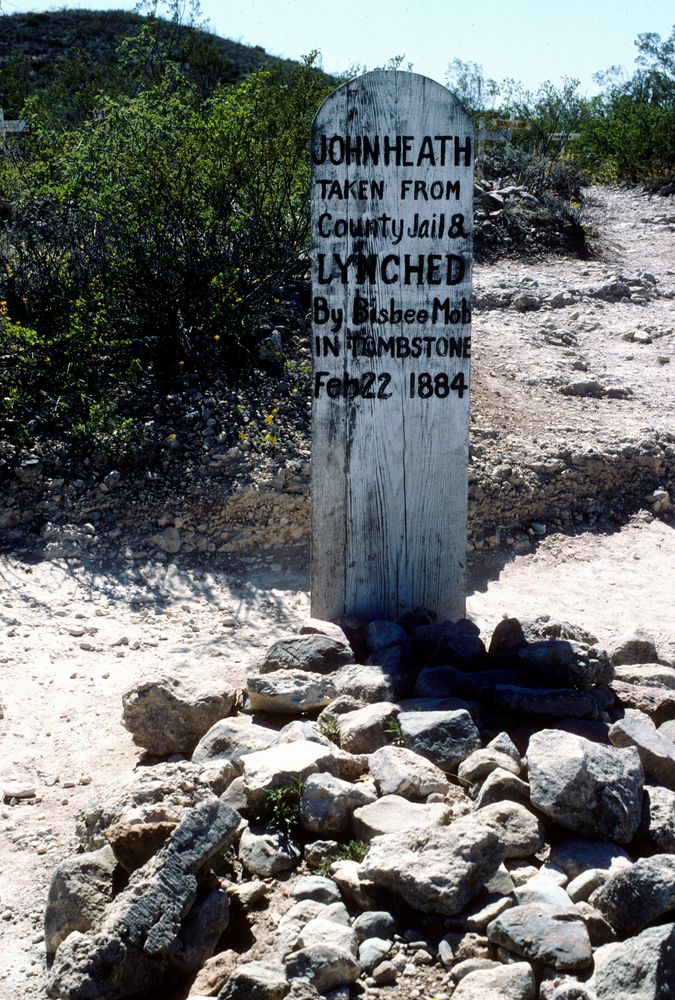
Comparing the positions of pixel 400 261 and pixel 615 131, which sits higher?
pixel 615 131

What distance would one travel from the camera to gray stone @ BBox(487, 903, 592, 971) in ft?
6.84

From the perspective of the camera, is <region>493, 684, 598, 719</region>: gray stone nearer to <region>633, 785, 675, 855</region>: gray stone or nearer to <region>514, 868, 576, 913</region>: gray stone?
<region>633, 785, 675, 855</region>: gray stone

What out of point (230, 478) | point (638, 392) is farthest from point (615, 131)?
point (230, 478)

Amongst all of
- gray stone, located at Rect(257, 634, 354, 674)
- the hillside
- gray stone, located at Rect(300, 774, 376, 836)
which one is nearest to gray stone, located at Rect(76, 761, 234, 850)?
gray stone, located at Rect(300, 774, 376, 836)

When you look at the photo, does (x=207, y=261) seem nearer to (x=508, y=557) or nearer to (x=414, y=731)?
(x=508, y=557)

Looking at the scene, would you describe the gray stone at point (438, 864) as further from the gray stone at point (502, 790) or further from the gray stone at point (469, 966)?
the gray stone at point (502, 790)

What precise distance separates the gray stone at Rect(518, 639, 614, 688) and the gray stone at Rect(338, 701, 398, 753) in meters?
0.54

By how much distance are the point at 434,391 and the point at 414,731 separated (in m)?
1.43

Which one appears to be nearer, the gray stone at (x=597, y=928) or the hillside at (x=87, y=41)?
the gray stone at (x=597, y=928)

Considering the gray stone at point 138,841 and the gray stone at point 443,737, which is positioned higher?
the gray stone at point 443,737

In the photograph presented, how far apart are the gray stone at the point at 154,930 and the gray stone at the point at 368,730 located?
71cm

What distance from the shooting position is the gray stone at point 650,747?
2904mm

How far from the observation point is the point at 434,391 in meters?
3.90

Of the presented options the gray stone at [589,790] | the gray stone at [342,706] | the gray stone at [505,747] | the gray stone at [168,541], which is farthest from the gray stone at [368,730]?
the gray stone at [168,541]
